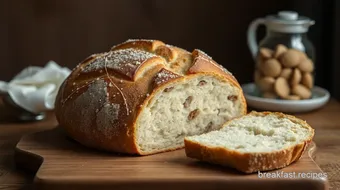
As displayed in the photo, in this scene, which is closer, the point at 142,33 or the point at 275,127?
the point at 275,127

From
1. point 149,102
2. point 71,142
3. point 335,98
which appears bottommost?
point 335,98

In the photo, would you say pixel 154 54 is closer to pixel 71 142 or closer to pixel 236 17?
pixel 71 142

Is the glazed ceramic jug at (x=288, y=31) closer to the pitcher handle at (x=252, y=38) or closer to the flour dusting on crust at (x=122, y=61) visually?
the pitcher handle at (x=252, y=38)

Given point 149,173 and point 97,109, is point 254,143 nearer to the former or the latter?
point 149,173

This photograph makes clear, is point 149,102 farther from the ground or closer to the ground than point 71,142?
farther from the ground

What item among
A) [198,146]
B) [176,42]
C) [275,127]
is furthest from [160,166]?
[176,42]

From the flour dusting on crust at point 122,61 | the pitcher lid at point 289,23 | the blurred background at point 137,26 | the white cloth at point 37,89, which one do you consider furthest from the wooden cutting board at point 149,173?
the blurred background at point 137,26

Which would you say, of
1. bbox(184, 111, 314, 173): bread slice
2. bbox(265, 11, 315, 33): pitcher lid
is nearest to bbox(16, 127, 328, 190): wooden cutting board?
bbox(184, 111, 314, 173): bread slice
